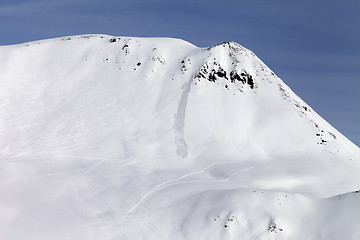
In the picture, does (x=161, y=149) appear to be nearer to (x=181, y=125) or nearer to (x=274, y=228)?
(x=181, y=125)

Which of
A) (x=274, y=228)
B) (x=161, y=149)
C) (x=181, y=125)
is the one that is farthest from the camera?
(x=181, y=125)

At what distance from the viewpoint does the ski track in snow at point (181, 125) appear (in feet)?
202

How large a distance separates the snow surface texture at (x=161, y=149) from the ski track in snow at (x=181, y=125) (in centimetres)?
21

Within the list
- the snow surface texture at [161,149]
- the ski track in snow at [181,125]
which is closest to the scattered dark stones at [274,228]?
the snow surface texture at [161,149]

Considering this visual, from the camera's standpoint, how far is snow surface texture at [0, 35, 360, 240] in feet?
144

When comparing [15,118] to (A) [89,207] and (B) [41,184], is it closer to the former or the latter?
(B) [41,184]

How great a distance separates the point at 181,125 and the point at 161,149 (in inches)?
231

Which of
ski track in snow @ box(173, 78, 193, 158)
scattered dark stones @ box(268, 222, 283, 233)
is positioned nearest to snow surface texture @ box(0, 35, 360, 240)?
scattered dark stones @ box(268, 222, 283, 233)

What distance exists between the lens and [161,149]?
6147 cm

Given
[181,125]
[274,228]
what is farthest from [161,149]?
[274,228]

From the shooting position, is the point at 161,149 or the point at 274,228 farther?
the point at 161,149

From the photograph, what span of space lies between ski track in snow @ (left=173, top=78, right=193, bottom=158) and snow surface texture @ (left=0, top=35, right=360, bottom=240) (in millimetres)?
210

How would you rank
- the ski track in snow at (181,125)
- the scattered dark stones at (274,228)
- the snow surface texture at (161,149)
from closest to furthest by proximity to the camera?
the scattered dark stones at (274,228) < the snow surface texture at (161,149) < the ski track in snow at (181,125)

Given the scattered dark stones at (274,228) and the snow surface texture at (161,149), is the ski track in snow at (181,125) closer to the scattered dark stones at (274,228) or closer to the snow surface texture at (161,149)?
the snow surface texture at (161,149)
